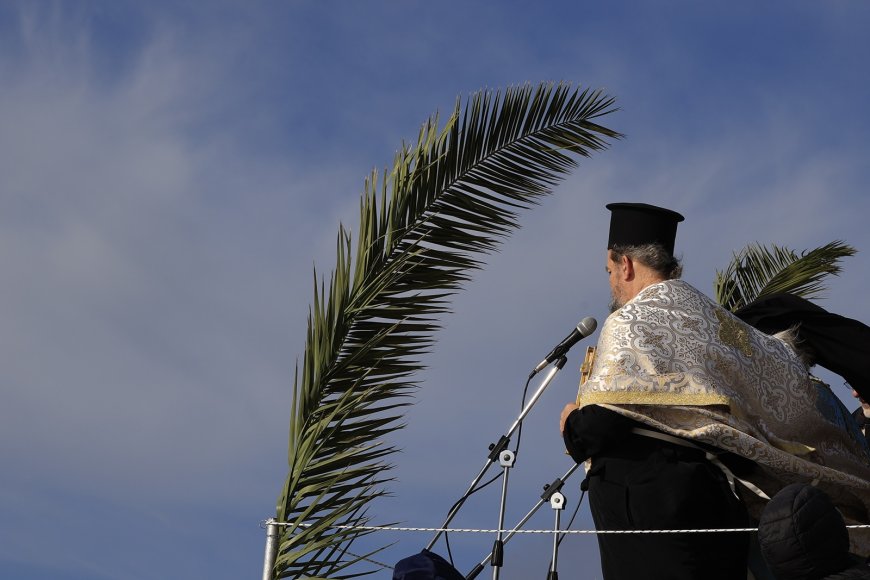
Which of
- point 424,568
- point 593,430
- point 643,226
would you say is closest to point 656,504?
point 593,430

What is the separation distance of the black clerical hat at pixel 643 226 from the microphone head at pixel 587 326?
360 mm

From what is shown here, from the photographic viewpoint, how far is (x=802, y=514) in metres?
3.04

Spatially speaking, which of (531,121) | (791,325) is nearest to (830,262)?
(531,121)

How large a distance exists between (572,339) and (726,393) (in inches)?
40.0

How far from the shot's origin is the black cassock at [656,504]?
4012 mm

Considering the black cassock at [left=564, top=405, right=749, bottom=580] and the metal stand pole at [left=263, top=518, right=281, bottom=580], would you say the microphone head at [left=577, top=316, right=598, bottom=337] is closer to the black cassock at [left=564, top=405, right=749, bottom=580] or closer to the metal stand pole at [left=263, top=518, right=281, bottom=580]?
the black cassock at [left=564, top=405, right=749, bottom=580]

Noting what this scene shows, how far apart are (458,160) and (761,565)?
262 cm

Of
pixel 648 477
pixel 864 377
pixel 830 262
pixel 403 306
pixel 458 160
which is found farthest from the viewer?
pixel 830 262

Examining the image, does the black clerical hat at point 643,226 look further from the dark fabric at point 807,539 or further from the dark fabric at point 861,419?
the dark fabric at point 807,539

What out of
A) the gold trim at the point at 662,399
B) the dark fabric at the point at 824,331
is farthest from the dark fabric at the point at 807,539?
the dark fabric at the point at 824,331

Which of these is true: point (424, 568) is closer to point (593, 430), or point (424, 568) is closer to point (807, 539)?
point (593, 430)

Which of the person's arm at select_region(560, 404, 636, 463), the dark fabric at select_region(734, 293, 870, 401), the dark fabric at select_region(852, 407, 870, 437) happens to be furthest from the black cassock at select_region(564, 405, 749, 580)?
the dark fabric at select_region(852, 407, 870, 437)

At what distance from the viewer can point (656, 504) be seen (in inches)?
159

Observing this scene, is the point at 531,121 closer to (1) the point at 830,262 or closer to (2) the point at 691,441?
(2) the point at 691,441
